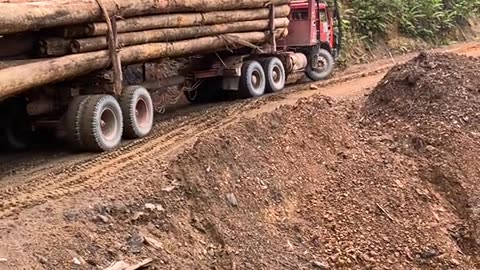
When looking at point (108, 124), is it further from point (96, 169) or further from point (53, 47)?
point (96, 169)

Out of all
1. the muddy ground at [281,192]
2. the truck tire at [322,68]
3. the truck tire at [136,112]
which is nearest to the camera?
the muddy ground at [281,192]

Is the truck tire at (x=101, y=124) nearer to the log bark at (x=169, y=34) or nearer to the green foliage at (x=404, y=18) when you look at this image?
the log bark at (x=169, y=34)

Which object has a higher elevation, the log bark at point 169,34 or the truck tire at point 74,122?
the log bark at point 169,34

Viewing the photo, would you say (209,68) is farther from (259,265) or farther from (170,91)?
(259,265)

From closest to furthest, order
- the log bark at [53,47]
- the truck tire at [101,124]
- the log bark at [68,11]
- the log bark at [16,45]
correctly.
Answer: the log bark at [68,11] < the log bark at [16,45] < the log bark at [53,47] < the truck tire at [101,124]

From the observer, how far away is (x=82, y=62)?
38.9 feet

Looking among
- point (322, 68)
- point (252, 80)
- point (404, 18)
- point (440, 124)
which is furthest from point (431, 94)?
point (404, 18)

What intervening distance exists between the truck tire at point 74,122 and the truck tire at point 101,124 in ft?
0.20

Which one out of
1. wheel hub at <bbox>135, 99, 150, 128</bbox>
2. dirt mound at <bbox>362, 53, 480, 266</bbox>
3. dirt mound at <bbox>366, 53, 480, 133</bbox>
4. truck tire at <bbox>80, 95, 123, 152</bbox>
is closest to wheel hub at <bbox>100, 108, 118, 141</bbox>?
truck tire at <bbox>80, 95, 123, 152</bbox>

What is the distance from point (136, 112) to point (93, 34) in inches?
67.0

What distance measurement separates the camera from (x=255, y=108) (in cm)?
1628

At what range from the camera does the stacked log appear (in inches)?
418

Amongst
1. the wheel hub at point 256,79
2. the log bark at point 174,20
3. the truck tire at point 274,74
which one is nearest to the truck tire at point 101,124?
the log bark at point 174,20

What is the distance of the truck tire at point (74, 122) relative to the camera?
11.7 meters
